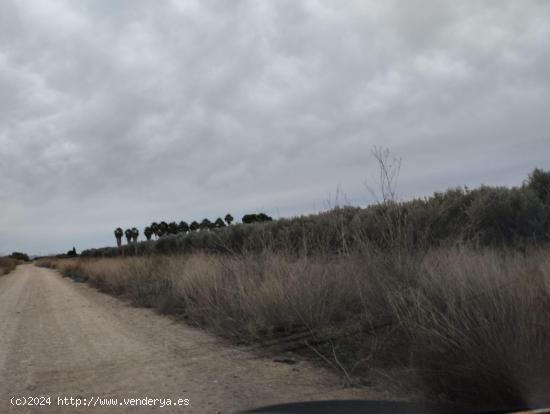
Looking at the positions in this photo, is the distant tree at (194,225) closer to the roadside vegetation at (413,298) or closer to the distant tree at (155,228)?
the distant tree at (155,228)

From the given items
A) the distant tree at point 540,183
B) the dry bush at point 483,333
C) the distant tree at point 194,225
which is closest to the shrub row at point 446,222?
the distant tree at point 540,183

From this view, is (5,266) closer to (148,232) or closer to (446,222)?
(148,232)

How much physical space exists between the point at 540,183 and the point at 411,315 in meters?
9.87

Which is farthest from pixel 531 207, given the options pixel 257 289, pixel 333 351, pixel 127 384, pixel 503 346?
pixel 127 384

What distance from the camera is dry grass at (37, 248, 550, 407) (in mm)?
5312

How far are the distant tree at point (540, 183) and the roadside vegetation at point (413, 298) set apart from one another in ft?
0.18

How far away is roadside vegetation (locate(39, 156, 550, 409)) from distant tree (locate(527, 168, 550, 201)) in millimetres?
55

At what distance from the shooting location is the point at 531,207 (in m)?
12.6

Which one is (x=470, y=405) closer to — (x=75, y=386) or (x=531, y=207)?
(x=75, y=386)

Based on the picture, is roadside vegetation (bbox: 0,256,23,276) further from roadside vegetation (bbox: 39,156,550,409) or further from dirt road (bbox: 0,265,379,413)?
roadside vegetation (bbox: 39,156,550,409)

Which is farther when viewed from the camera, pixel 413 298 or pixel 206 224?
pixel 206 224

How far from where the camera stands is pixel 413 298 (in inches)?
258

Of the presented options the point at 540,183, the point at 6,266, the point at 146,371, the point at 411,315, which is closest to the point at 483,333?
the point at 411,315

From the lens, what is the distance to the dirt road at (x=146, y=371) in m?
6.11
